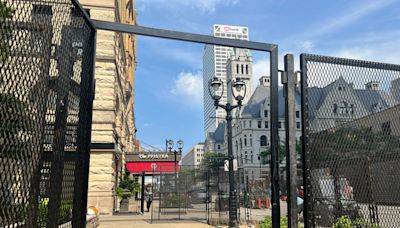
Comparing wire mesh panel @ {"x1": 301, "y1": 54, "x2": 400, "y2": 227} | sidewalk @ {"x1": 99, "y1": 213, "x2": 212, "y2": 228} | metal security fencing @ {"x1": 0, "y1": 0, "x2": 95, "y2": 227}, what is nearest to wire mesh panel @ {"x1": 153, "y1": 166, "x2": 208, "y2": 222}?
sidewalk @ {"x1": 99, "y1": 213, "x2": 212, "y2": 228}

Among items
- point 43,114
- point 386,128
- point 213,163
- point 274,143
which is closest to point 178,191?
point 386,128

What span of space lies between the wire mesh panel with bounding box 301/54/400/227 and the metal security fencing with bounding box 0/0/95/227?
7.94 ft

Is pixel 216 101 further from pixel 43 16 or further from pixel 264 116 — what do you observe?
pixel 264 116

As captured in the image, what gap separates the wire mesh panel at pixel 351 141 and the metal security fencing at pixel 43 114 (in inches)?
95.2

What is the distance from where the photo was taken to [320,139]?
384cm

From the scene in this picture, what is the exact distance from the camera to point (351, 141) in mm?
3961

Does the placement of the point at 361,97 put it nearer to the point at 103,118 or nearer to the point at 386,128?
the point at 386,128

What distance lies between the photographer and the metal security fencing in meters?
2.28

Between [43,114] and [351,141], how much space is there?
3288 millimetres

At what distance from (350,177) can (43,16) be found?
3.65 m

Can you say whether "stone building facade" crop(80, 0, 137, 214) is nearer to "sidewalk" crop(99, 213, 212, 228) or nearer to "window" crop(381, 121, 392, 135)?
"sidewalk" crop(99, 213, 212, 228)

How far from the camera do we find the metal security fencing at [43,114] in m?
2.28

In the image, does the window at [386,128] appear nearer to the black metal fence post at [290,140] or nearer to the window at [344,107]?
the window at [344,107]

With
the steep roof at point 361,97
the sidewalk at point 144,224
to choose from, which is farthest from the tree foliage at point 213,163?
the steep roof at point 361,97
